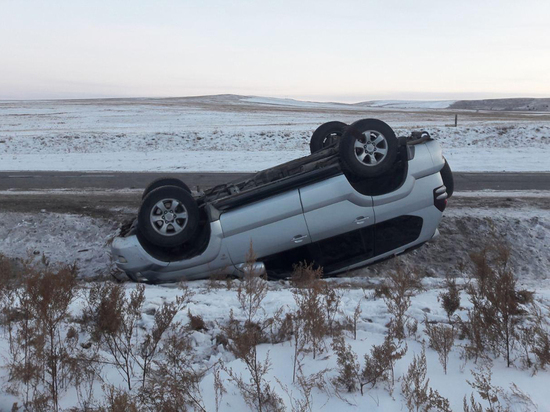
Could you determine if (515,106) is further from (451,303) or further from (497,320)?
(497,320)

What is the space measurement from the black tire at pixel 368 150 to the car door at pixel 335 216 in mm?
216

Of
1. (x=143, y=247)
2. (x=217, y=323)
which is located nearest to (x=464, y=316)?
(x=217, y=323)

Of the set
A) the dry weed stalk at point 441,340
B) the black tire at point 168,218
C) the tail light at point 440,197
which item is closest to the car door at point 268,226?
the black tire at point 168,218

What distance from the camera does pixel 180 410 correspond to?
2826 mm

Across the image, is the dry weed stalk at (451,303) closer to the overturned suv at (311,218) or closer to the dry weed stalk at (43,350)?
the overturned suv at (311,218)

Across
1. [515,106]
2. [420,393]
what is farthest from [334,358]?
[515,106]

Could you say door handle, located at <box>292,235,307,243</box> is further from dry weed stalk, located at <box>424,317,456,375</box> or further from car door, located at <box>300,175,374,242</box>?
dry weed stalk, located at <box>424,317,456,375</box>

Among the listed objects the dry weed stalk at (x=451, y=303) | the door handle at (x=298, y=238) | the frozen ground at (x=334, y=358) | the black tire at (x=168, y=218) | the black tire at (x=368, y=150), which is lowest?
the frozen ground at (x=334, y=358)

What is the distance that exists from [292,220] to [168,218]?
57.7 inches

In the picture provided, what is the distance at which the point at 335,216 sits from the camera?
5.48 meters

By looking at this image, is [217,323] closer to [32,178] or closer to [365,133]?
[365,133]

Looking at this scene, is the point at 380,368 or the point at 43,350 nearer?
the point at 380,368

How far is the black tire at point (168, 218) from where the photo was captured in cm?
541

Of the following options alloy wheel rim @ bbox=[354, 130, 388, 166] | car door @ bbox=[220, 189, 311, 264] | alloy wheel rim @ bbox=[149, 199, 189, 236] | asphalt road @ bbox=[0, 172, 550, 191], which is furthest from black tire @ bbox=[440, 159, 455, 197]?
asphalt road @ bbox=[0, 172, 550, 191]
